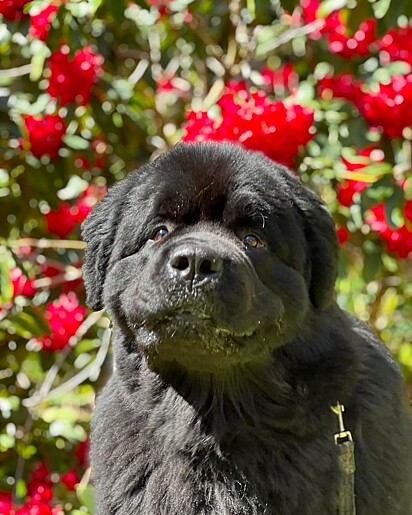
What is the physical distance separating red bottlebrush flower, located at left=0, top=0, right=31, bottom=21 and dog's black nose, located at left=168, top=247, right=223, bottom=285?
5.33ft

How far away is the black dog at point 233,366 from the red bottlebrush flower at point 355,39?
131 centimetres

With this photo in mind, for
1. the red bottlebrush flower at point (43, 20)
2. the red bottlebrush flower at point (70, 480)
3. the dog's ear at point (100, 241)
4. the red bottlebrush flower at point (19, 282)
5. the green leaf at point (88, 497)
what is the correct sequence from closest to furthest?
the dog's ear at point (100, 241) < the green leaf at point (88, 497) < the red bottlebrush flower at point (43, 20) < the red bottlebrush flower at point (70, 480) < the red bottlebrush flower at point (19, 282)

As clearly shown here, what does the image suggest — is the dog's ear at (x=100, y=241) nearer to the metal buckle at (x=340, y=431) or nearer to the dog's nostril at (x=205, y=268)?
the dog's nostril at (x=205, y=268)

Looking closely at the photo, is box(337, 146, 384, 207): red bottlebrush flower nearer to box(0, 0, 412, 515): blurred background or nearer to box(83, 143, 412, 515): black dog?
box(0, 0, 412, 515): blurred background

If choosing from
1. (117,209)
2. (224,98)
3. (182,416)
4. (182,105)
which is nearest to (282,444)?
(182,416)

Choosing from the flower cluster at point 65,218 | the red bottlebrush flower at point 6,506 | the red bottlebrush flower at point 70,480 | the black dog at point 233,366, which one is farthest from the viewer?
the flower cluster at point 65,218

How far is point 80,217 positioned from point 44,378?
0.77m

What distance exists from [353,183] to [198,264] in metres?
1.55

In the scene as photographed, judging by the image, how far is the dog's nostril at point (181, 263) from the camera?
228 cm

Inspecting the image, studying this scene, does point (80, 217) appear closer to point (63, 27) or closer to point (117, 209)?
point (63, 27)

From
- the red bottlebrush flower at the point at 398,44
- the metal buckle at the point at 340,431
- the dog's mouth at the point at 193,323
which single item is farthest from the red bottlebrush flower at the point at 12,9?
the metal buckle at the point at 340,431

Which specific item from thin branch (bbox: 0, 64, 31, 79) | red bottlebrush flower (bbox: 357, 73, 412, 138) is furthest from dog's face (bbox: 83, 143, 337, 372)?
thin branch (bbox: 0, 64, 31, 79)

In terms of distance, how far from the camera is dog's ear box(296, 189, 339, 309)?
262 cm

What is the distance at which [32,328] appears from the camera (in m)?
3.43
